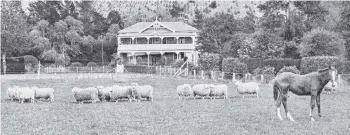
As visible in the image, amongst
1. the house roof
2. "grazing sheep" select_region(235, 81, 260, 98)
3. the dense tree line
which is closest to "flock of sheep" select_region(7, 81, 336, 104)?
"grazing sheep" select_region(235, 81, 260, 98)

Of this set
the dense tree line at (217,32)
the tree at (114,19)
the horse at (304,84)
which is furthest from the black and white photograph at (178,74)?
the tree at (114,19)

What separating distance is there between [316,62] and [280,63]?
6299 millimetres

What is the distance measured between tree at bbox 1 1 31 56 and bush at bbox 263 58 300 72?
3376 centimetres

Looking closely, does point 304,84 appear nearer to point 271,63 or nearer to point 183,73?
point 271,63

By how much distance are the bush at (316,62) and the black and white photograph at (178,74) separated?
12cm

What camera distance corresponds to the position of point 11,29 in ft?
202

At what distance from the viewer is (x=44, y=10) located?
8344cm

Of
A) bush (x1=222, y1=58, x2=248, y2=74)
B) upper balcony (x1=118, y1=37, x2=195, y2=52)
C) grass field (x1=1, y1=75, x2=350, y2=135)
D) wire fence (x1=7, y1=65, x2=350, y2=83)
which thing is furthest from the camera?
upper balcony (x1=118, y1=37, x2=195, y2=52)

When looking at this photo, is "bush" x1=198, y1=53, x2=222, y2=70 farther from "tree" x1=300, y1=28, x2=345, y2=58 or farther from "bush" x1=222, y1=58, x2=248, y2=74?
"tree" x1=300, y1=28, x2=345, y2=58

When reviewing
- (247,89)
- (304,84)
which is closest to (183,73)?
(247,89)

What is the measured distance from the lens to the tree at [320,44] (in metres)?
43.8

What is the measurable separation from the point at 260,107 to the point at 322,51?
2750cm

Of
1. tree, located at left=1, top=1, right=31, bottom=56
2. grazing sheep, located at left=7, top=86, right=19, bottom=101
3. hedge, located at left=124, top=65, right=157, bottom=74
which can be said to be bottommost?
grazing sheep, located at left=7, top=86, right=19, bottom=101

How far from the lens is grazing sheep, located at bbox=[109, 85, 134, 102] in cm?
2284
